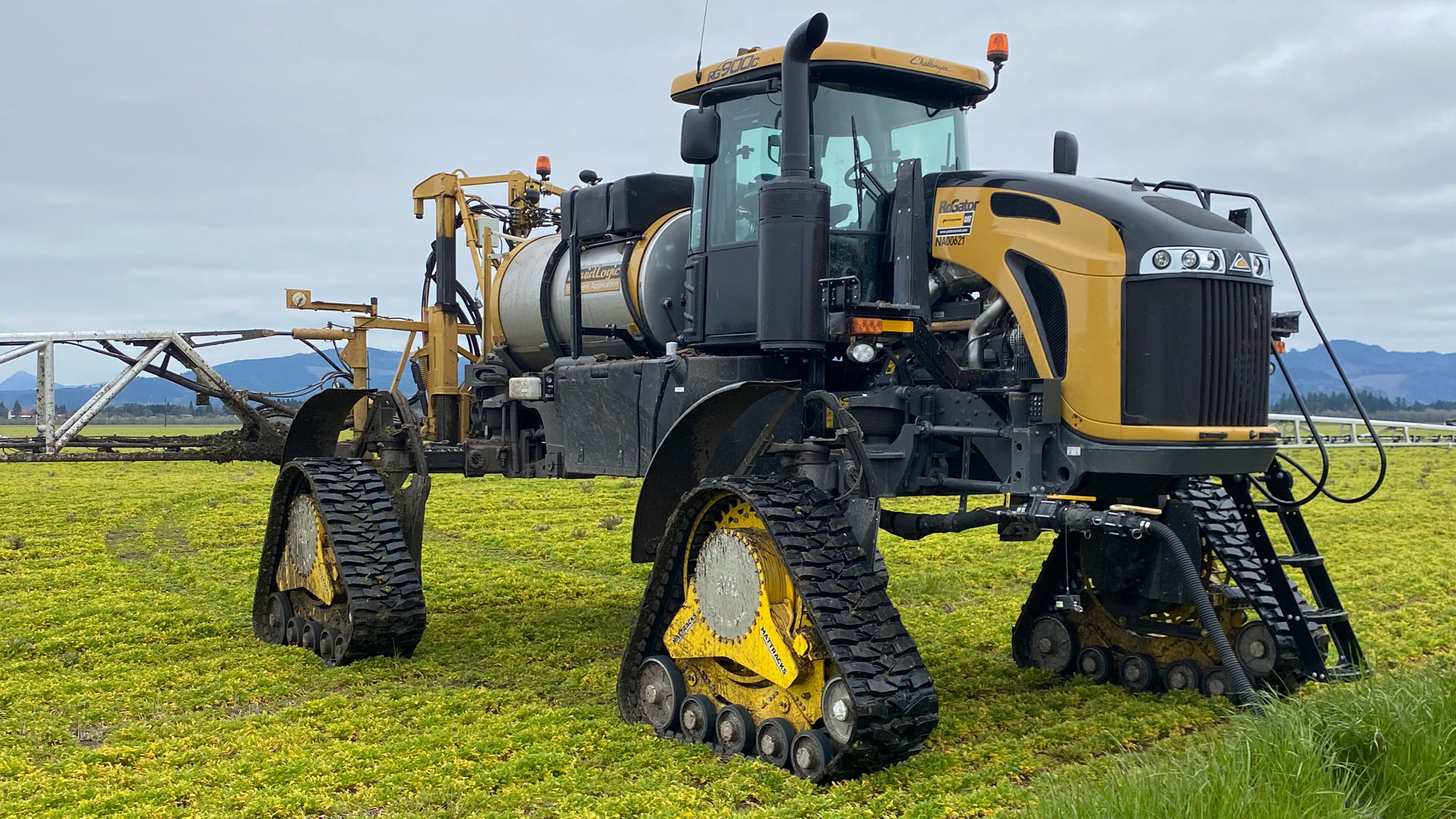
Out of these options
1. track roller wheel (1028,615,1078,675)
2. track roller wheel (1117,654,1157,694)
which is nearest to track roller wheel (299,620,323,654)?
track roller wheel (1028,615,1078,675)

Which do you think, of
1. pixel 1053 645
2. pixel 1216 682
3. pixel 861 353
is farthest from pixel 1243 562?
pixel 861 353

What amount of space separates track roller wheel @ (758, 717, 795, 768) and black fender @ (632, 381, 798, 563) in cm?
149

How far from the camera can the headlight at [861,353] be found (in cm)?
666

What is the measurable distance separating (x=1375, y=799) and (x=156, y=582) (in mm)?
11669

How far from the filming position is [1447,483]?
26.5 meters

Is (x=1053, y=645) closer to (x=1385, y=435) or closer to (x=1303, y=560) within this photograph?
(x=1303, y=560)

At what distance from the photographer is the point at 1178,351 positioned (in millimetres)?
6488

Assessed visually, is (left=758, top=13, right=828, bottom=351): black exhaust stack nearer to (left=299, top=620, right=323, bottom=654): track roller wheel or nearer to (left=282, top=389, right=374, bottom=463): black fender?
(left=299, top=620, right=323, bottom=654): track roller wheel

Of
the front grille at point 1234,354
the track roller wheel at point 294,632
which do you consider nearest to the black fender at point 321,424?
the track roller wheel at point 294,632

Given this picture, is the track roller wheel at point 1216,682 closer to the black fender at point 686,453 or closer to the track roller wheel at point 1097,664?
the track roller wheel at point 1097,664

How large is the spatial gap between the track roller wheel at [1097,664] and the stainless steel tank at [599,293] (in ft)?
11.4

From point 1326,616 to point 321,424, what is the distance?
7501mm

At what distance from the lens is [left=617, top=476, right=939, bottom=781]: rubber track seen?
5871 millimetres

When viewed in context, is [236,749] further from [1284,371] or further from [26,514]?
[26,514]
